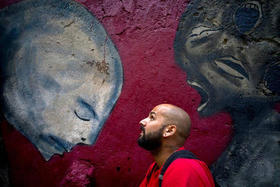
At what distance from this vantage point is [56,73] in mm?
2439

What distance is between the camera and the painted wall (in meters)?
2.12

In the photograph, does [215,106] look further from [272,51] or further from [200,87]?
[272,51]

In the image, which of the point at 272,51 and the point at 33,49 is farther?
the point at 33,49

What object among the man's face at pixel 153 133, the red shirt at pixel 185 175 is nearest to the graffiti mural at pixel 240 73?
the man's face at pixel 153 133

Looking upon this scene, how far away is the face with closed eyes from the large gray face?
2.41 ft

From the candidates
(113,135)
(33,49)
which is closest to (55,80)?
(33,49)

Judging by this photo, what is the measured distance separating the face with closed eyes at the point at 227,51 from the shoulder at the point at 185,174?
826 millimetres

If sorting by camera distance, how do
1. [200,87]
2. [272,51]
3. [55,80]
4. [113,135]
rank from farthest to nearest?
[55,80], [113,135], [200,87], [272,51]

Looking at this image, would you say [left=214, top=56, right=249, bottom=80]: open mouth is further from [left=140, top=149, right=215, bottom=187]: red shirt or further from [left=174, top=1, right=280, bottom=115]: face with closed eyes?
[left=140, top=149, right=215, bottom=187]: red shirt

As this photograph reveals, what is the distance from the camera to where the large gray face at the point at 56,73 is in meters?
2.33

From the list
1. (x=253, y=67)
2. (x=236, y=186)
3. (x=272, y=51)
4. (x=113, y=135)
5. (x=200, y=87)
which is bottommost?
(x=236, y=186)

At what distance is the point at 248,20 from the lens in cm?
203

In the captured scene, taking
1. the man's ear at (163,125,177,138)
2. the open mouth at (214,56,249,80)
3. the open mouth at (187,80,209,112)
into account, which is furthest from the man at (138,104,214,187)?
the open mouth at (214,56,249,80)

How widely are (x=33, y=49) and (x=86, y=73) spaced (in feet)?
2.14
